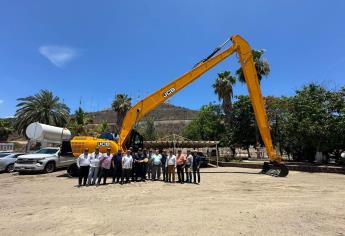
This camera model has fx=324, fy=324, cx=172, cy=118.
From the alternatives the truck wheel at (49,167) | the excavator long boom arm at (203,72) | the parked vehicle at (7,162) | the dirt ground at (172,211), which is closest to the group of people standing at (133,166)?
the dirt ground at (172,211)

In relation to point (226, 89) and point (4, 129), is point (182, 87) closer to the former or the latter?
point (226, 89)

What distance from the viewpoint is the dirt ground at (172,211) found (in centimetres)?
652

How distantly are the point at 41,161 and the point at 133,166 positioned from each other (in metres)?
7.02

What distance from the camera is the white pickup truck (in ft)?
61.7

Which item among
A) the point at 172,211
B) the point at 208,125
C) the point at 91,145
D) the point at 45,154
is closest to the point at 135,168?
the point at 91,145

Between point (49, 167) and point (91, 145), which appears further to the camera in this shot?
point (49, 167)

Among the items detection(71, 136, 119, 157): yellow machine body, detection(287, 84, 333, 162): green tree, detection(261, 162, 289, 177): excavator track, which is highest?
detection(287, 84, 333, 162): green tree

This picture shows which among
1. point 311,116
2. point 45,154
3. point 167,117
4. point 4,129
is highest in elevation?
point 167,117

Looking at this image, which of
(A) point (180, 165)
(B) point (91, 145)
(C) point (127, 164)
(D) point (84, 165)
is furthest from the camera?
(B) point (91, 145)

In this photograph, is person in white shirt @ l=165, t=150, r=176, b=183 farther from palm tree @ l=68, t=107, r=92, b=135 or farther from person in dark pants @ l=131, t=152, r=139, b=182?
palm tree @ l=68, t=107, r=92, b=135

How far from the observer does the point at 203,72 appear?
1877 cm

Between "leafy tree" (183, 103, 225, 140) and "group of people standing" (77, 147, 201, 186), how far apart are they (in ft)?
95.0

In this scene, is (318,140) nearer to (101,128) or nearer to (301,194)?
(301,194)

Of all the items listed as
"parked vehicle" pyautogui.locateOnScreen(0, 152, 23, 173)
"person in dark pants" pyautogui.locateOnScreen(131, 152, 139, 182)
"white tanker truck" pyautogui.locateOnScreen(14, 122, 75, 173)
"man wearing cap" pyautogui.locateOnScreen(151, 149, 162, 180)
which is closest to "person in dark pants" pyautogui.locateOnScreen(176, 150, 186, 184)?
"man wearing cap" pyautogui.locateOnScreen(151, 149, 162, 180)
